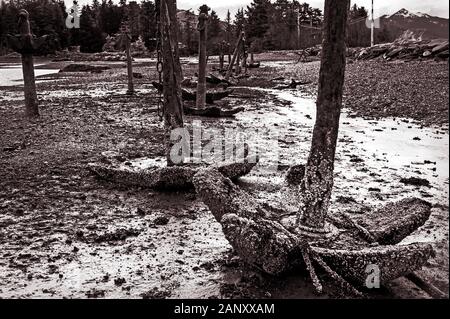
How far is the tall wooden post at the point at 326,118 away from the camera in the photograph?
390 cm

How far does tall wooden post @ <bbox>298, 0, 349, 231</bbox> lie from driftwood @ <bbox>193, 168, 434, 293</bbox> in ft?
0.84

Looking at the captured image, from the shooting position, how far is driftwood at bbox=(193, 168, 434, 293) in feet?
11.0

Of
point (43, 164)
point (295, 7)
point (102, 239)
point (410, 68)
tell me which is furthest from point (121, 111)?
point (295, 7)

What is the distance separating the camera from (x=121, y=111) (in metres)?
14.7

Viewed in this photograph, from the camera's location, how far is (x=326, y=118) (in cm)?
406

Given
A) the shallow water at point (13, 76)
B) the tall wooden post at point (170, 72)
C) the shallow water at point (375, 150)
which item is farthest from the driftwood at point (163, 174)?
the shallow water at point (13, 76)

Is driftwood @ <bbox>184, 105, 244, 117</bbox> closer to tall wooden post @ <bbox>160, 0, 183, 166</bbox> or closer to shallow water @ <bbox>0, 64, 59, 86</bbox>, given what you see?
tall wooden post @ <bbox>160, 0, 183, 166</bbox>

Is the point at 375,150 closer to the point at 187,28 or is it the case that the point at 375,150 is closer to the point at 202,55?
the point at 202,55

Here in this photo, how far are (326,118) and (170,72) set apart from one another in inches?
134

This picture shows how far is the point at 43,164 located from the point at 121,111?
675 centimetres

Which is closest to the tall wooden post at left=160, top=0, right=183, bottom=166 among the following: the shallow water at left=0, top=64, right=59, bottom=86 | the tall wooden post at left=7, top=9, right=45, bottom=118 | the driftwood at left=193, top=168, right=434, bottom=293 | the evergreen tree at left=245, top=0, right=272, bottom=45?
the driftwood at left=193, top=168, right=434, bottom=293

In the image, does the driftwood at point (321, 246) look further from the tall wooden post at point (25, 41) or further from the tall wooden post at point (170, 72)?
the tall wooden post at point (25, 41)

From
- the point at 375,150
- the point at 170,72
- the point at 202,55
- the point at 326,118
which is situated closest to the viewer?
the point at 326,118

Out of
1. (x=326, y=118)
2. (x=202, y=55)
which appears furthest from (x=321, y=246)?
(x=202, y=55)
